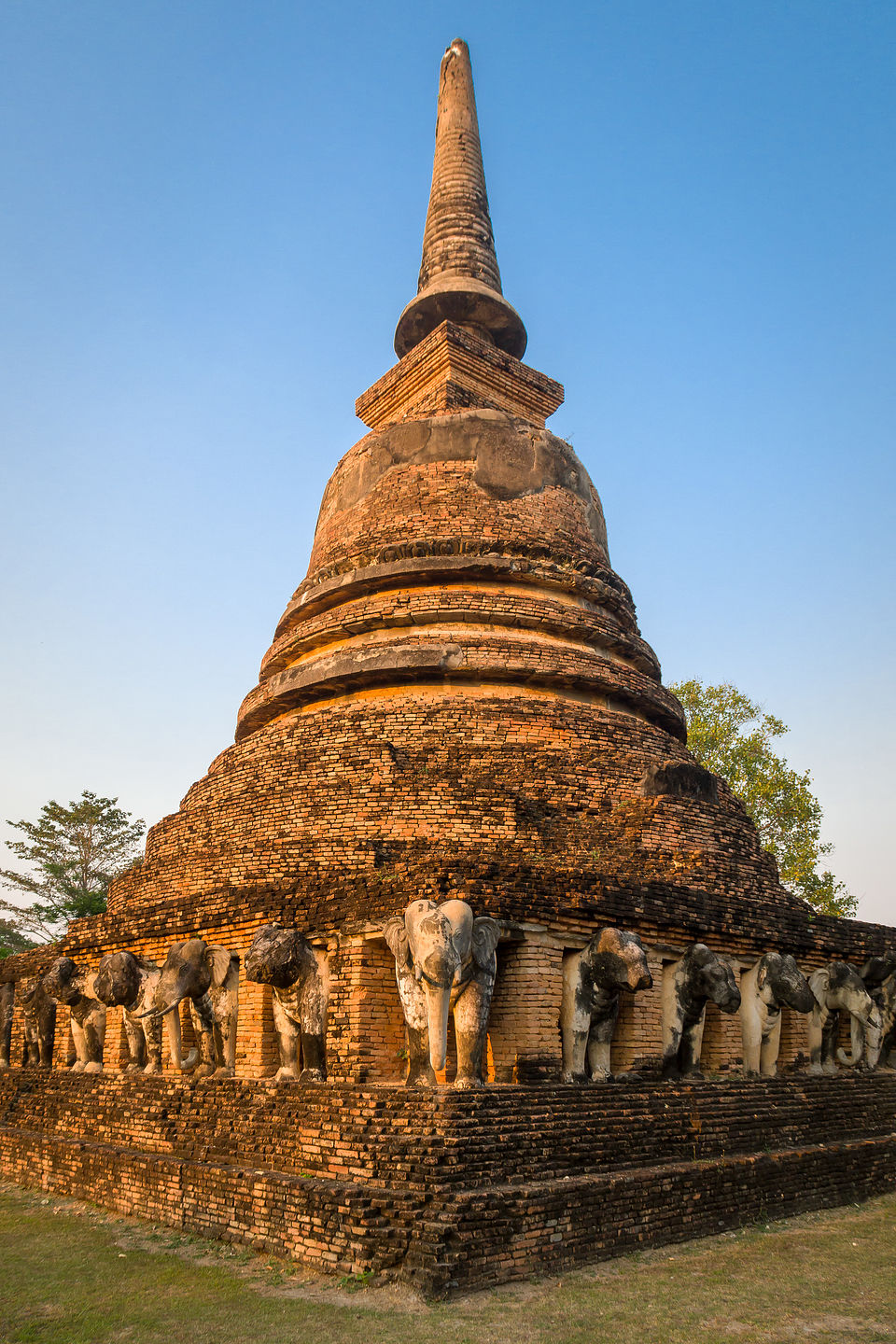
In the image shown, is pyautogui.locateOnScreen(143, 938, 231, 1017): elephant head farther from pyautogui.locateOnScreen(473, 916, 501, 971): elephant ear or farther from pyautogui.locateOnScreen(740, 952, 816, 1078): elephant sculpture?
pyautogui.locateOnScreen(740, 952, 816, 1078): elephant sculpture

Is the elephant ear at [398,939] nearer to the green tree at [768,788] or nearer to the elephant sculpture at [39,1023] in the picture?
the elephant sculpture at [39,1023]

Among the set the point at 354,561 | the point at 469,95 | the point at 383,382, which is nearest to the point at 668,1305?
the point at 354,561

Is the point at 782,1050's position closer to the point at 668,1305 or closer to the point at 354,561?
the point at 668,1305

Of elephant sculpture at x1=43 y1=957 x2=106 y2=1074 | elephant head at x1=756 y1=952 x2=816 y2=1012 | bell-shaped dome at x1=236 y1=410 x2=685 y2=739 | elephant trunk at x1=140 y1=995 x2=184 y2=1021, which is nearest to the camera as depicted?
elephant trunk at x1=140 y1=995 x2=184 y2=1021

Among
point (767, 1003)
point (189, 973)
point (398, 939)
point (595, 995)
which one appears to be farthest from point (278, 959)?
point (767, 1003)

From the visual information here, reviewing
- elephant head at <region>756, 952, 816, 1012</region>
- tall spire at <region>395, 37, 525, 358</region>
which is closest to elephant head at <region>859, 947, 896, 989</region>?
elephant head at <region>756, 952, 816, 1012</region>

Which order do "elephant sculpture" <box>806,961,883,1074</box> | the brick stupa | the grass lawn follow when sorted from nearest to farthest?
the grass lawn
the brick stupa
"elephant sculpture" <box>806,961,883,1074</box>

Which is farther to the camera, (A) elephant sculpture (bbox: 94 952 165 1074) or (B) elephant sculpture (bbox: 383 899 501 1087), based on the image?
(A) elephant sculpture (bbox: 94 952 165 1074)

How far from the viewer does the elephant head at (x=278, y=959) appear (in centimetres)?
748

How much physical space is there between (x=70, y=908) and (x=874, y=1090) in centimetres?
2393

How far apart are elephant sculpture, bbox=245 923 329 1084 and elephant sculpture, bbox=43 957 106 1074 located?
324 cm

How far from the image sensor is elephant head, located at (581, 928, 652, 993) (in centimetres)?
748

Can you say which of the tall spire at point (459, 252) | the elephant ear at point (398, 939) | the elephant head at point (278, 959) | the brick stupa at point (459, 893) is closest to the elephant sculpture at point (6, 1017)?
the brick stupa at point (459, 893)

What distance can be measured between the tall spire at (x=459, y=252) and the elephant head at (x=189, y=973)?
13.4m
